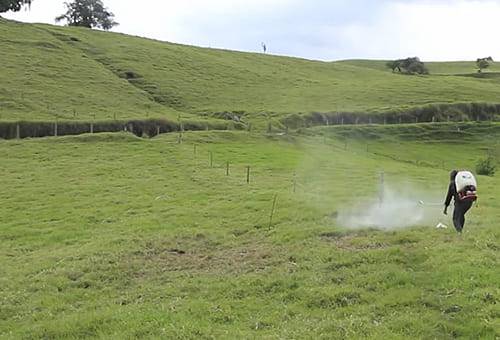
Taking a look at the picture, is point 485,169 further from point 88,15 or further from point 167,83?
point 88,15

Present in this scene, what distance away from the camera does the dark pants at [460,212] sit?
1779 centimetres

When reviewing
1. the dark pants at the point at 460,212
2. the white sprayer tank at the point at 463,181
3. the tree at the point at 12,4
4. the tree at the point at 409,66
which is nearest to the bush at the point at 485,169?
the dark pants at the point at 460,212

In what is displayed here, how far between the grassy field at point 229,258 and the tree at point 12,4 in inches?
3112

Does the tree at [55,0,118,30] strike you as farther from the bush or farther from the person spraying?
the person spraying

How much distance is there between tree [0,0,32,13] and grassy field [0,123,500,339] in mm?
79044

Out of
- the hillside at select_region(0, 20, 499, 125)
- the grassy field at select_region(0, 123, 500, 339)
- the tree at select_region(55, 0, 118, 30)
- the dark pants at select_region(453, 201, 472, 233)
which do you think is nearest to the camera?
the grassy field at select_region(0, 123, 500, 339)

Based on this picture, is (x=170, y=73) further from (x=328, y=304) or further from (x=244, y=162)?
(x=328, y=304)

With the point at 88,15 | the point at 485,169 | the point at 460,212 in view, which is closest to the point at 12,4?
the point at 88,15

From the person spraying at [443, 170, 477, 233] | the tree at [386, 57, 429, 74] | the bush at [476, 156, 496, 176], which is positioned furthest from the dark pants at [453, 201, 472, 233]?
the tree at [386, 57, 429, 74]

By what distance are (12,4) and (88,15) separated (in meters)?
24.4

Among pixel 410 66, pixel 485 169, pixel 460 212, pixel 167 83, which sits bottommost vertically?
pixel 485 169

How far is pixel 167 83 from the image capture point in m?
85.1

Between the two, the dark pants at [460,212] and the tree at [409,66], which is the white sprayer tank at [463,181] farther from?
the tree at [409,66]

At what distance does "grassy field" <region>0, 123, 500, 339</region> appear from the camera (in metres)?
13.2
